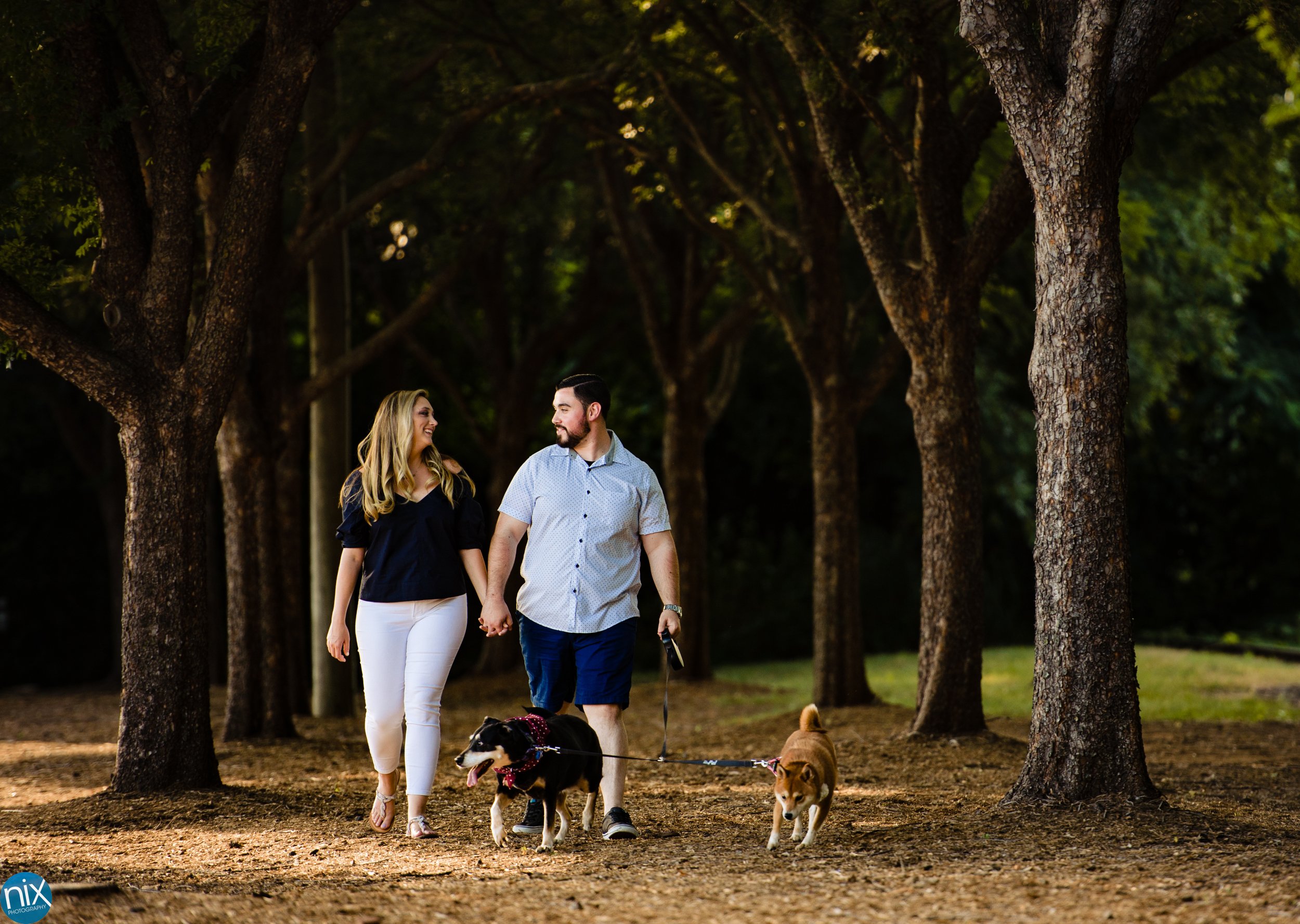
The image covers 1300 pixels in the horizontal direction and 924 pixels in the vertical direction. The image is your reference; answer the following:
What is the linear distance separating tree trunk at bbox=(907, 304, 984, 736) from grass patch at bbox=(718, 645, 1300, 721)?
1.95m

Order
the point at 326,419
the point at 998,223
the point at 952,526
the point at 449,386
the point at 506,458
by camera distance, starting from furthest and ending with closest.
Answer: the point at 506,458 < the point at 449,386 < the point at 326,419 < the point at 952,526 < the point at 998,223

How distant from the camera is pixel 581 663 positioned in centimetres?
600

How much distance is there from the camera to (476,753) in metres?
5.34

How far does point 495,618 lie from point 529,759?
707 millimetres

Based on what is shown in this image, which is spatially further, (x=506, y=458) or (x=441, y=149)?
(x=506, y=458)

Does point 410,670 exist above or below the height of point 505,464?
below

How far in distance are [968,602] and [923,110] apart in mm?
3613

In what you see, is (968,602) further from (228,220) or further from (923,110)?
(228,220)

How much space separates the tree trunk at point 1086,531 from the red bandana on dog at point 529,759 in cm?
255

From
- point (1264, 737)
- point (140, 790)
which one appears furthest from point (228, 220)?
point (1264, 737)

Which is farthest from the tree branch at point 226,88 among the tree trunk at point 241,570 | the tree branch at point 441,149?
the tree trunk at point 241,570

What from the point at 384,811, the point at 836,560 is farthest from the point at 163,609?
the point at 836,560

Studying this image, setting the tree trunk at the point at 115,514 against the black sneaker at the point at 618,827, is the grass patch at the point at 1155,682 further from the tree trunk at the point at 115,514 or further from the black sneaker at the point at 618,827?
the tree trunk at the point at 115,514

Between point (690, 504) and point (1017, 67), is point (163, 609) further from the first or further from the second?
point (690, 504)
